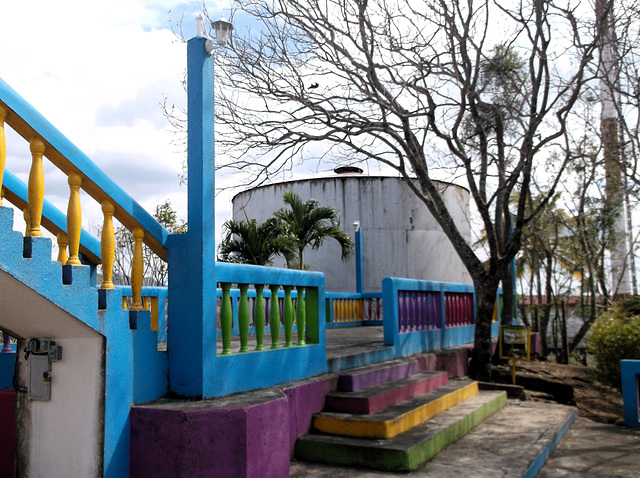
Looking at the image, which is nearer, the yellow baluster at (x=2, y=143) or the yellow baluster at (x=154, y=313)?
the yellow baluster at (x=2, y=143)

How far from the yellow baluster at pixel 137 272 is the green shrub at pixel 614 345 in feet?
27.7

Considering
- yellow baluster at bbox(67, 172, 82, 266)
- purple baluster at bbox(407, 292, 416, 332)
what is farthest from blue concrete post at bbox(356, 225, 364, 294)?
yellow baluster at bbox(67, 172, 82, 266)

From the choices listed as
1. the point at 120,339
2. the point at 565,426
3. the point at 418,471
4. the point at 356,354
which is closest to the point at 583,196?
the point at 565,426

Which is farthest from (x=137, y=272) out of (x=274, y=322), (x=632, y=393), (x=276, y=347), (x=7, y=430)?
(x=632, y=393)

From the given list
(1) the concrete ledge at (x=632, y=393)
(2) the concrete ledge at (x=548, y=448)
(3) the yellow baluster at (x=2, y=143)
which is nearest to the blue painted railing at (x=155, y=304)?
(3) the yellow baluster at (x=2, y=143)

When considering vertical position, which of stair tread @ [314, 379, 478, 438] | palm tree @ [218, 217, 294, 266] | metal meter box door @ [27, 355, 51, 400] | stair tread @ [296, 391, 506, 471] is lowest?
stair tread @ [296, 391, 506, 471]

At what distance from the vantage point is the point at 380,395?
5457 millimetres

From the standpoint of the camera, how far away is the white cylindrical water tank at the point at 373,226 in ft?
70.4

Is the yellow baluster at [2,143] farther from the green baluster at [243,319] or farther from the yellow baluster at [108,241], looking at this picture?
the green baluster at [243,319]

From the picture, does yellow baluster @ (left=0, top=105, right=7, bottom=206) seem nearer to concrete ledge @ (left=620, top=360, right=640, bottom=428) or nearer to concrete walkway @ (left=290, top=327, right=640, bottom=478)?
concrete walkway @ (left=290, top=327, right=640, bottom=478)

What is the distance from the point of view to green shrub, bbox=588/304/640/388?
31.6ft

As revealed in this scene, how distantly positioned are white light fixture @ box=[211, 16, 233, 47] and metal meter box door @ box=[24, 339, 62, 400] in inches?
99.6

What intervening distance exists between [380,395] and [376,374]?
2.17 ft

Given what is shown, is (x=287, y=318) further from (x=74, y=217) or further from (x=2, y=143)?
(x=2, y=143)
